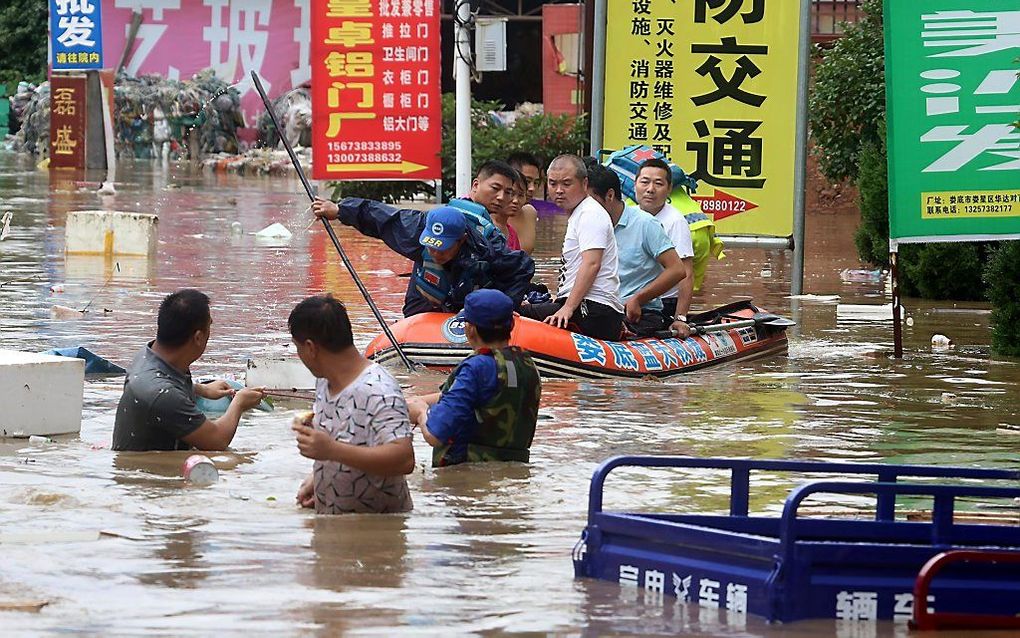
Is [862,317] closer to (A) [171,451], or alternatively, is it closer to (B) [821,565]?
(A) [171,451]

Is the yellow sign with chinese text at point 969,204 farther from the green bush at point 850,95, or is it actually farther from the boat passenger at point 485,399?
the green bush at point 850,95

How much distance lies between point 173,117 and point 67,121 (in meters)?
9.77

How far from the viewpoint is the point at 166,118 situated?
49.3 m

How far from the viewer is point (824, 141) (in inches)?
878

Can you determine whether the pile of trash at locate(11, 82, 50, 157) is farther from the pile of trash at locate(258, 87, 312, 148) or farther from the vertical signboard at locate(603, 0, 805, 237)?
the vertical signboard at locate(603, 0, 805, 237)

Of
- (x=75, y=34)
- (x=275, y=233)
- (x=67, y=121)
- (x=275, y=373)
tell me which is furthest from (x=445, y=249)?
(x=67, y=121)

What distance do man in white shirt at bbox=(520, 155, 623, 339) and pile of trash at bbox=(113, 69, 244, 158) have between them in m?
38.0

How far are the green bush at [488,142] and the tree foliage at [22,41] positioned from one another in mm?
29772

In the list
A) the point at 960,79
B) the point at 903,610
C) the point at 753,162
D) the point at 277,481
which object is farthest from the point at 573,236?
the point at 903,610

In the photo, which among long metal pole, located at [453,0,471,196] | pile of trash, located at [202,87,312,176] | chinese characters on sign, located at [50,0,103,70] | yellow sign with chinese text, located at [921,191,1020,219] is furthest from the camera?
pile of trash, located at [202,87,312,176]

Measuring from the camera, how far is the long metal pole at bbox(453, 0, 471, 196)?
1736 centimetres

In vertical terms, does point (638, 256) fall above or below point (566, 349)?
above

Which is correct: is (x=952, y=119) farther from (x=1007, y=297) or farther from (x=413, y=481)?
(x=413, y=481)

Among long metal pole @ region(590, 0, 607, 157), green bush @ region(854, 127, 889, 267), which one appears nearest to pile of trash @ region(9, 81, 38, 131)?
green bush @ region(854, 127, 889, 267)
